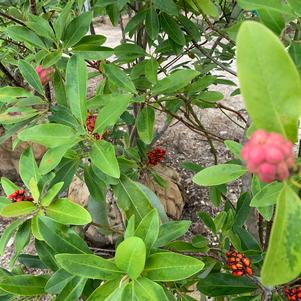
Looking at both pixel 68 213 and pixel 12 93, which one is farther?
pixel 12 93

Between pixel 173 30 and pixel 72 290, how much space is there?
932 millimetres

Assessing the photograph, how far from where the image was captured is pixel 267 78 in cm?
42

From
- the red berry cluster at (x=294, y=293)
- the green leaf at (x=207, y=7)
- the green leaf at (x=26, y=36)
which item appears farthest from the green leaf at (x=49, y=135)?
the green leaf at (x=207, y=7)

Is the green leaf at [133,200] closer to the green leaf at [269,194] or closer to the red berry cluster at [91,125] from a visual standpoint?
the red berry cluster at [91,125]

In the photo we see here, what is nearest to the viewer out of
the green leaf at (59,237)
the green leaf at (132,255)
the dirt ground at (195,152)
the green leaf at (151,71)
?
the green leaf at (132,255)

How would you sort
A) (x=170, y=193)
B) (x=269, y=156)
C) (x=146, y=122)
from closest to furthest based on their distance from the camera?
1. (x=269, y=156)
2. (x=146, y=122)
3. (x=170, y=193)

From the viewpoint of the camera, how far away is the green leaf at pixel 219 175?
0.73m

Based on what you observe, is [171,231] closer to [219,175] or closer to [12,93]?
[219,175]

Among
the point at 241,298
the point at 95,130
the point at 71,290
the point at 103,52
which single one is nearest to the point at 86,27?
the point at 103,52

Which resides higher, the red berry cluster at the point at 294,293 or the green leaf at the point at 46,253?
the green leaf at the point at 46,253

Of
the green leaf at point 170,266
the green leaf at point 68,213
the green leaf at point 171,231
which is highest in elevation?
the green leaf at point 68,213

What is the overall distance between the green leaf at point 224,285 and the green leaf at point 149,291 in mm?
376

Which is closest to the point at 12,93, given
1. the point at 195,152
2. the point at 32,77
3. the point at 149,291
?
the point at 32,77

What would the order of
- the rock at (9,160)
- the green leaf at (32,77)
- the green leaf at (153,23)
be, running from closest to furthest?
the green leaf at (32,77)
the green leaf at (153,23)
the rock at (9,160)
